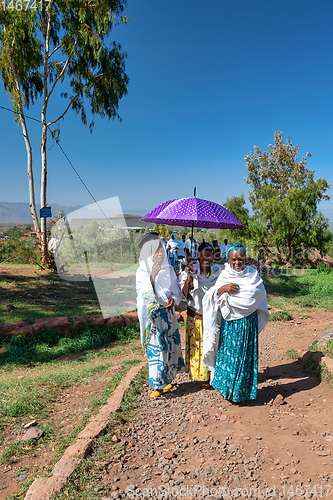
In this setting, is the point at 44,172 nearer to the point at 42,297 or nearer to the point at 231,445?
the point at 42,297

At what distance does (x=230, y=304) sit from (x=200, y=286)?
549mm

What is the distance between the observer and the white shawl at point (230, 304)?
3398 millimetres

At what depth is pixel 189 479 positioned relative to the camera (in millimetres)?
2387

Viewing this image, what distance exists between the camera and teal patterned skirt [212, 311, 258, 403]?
3.39 metres

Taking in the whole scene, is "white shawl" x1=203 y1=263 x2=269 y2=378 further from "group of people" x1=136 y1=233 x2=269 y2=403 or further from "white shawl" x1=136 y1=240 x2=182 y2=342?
"white shawl" x1=136 y1=240 x2=182 y2=342

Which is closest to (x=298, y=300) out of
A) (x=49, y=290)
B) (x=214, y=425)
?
(x=49, y=290)

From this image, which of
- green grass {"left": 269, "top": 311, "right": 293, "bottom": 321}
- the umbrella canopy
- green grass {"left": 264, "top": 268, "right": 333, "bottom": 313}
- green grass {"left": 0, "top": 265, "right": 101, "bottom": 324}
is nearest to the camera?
the umbrella canopy

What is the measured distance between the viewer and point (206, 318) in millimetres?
3604

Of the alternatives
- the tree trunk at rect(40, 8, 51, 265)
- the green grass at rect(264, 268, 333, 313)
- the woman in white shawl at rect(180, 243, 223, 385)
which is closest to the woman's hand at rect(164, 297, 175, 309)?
the woman in white shawl at rect(180, 243, 223, 385)

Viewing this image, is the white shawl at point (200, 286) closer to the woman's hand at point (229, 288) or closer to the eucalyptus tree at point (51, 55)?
the woman's hand at point (229, 288)

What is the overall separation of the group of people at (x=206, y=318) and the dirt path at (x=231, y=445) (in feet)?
0.84

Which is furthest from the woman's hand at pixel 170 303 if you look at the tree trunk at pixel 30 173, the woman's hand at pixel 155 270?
the tree trunk at pixel 30 173

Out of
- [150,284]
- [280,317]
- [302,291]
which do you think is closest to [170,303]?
[150,284]

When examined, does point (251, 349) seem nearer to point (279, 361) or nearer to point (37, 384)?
point (279, 361)
